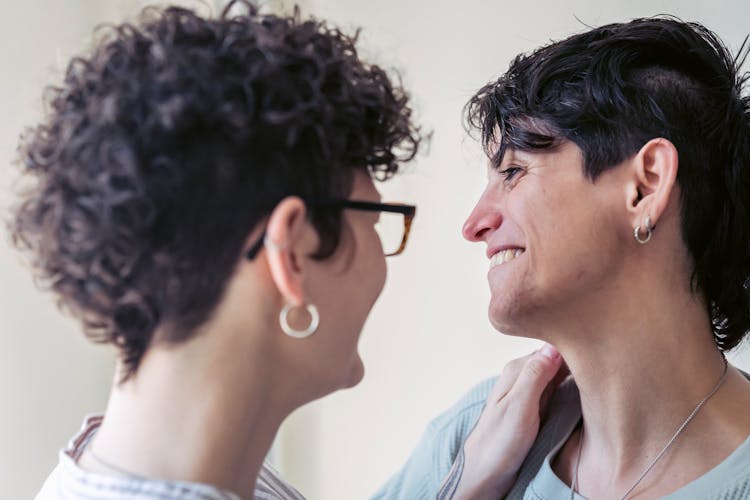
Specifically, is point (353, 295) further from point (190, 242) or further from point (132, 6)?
point (132, 6)

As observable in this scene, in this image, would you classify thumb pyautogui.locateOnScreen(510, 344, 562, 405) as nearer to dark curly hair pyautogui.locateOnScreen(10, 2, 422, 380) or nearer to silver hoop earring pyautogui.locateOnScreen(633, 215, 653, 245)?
silver hoop earring pyautogui.locateOnScreen(633, 215, 653, 245)

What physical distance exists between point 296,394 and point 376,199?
0.75 feet

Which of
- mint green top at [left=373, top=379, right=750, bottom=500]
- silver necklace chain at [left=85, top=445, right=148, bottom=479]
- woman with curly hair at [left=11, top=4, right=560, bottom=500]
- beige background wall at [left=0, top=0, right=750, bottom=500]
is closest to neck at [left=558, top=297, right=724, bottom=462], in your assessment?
mint green top at [left=373, top=379, right=750, bottom=500]

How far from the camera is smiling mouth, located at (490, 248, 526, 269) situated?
1.38 meters

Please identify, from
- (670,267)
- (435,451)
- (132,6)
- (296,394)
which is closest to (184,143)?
(296,394)

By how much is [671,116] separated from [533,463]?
611 mm

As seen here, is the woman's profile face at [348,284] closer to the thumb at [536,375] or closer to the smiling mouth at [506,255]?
the smiling mouth at [506,255]

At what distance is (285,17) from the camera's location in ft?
3.02

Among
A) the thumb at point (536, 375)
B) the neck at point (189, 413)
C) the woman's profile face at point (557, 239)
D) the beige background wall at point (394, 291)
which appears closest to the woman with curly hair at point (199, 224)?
the neck at point (189, 413)

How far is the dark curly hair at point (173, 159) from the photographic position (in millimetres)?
803

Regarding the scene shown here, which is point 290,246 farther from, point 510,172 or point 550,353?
point 550,353

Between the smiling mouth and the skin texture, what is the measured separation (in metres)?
0.02

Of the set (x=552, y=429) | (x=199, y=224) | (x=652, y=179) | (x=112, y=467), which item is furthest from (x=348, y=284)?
(x=552, y=429)

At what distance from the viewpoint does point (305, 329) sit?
0.91 meters
